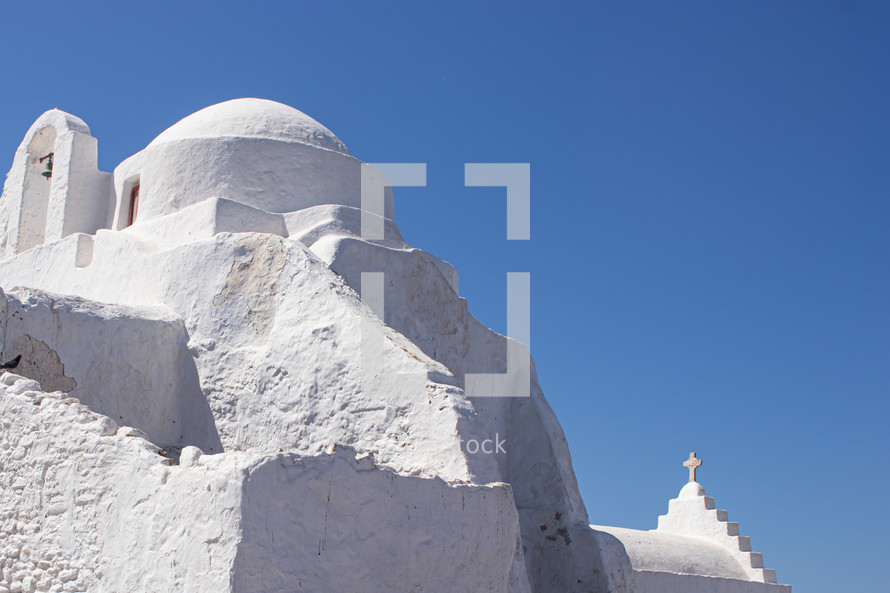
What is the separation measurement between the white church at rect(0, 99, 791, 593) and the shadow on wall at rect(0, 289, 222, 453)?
0.02 m

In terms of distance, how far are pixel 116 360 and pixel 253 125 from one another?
4419mm

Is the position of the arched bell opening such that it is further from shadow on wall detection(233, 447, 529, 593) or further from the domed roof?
shadow on wall detection(233, 447, 529, 593)

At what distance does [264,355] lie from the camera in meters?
8.41

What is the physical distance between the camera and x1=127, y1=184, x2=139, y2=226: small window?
12062mm

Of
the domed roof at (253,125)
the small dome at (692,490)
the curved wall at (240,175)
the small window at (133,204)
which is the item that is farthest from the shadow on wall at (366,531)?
the small dome at (692,490)

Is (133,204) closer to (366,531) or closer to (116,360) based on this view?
(116,360)

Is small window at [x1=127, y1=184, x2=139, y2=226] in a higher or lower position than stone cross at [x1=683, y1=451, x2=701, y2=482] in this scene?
higher

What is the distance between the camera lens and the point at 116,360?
8531 millimetres

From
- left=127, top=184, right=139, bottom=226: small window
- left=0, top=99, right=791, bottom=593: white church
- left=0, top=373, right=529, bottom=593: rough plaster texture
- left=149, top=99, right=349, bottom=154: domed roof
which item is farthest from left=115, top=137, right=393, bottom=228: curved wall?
left=0, top=373, right=529, bottom=593: rough plaster texture

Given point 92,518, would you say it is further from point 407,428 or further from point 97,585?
point 407,428

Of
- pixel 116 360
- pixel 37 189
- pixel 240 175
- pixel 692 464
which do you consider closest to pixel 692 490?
pixel 692 464

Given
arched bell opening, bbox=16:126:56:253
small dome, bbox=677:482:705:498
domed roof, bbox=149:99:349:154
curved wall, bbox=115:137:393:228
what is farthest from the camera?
small dome, bbox=677:482:705:498

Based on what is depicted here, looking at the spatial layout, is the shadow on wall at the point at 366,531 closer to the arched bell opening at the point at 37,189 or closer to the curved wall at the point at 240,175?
the curved wall at the point at 240,175

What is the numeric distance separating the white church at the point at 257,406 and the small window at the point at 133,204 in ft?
0.08
